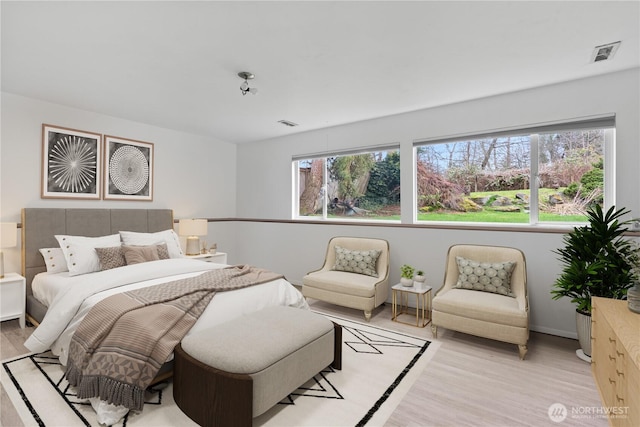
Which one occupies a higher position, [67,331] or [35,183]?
[35,183]

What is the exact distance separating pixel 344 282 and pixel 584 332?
222cm

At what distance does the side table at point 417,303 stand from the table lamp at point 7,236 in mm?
3976

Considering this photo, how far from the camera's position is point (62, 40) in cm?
234

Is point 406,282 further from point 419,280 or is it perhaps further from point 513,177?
point 513,177

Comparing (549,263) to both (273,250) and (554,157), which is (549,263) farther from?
(273,250)

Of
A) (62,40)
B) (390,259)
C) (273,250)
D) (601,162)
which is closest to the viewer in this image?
(62,40)

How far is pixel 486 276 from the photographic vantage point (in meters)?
3.19

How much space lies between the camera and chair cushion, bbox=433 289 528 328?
8.86 feet

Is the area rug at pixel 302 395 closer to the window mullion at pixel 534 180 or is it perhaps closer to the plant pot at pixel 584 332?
the plant pot at pixel 584 332

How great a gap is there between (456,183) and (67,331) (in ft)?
13.4

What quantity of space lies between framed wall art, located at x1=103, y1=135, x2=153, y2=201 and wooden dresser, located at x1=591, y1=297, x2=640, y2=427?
504cm

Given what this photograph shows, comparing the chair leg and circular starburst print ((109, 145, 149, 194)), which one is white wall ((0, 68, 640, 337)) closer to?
circular starburst print ((109, 145, 149, 194))

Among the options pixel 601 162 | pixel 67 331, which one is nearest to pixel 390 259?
pixel 601 162

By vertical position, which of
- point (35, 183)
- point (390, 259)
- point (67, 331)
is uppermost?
point (35, 183)
